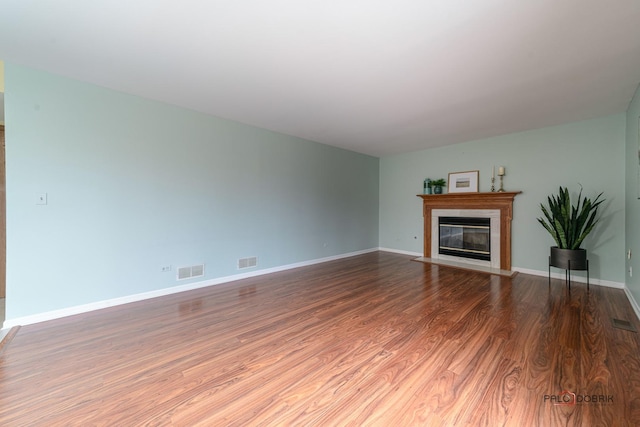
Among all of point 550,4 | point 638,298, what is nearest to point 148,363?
point 550,4

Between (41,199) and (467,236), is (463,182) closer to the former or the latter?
(467,236)

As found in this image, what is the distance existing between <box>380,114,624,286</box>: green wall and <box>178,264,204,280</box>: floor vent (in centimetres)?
447

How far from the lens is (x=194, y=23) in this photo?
1.79m

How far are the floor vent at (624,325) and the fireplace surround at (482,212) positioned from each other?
1.99m

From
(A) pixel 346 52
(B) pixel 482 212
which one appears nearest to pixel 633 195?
(B) pixel 482 212

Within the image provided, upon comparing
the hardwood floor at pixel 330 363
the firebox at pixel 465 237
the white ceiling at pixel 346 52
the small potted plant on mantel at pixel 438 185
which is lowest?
the hardwood floor at pixel 330 363

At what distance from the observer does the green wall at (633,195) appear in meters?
2.68

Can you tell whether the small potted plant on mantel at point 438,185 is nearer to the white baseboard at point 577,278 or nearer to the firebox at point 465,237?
the firebox at point 465,237

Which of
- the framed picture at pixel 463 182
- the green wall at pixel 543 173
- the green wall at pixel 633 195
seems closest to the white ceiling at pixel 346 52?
the green wall at pixel 633 195

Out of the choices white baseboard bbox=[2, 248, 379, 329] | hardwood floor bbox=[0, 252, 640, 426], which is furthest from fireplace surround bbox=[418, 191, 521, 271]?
white baseboard bbox=[2, 248, 379, 329]

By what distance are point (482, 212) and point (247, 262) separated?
4436mm

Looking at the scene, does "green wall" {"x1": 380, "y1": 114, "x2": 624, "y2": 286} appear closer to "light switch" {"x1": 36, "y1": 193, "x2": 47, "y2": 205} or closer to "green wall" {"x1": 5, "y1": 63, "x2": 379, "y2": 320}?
"green wall" {"x1": 5, "y1": 63, "x2": 379, "y2": 320}

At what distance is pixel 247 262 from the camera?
4.02 m

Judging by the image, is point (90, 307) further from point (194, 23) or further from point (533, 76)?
point (533, 76)
